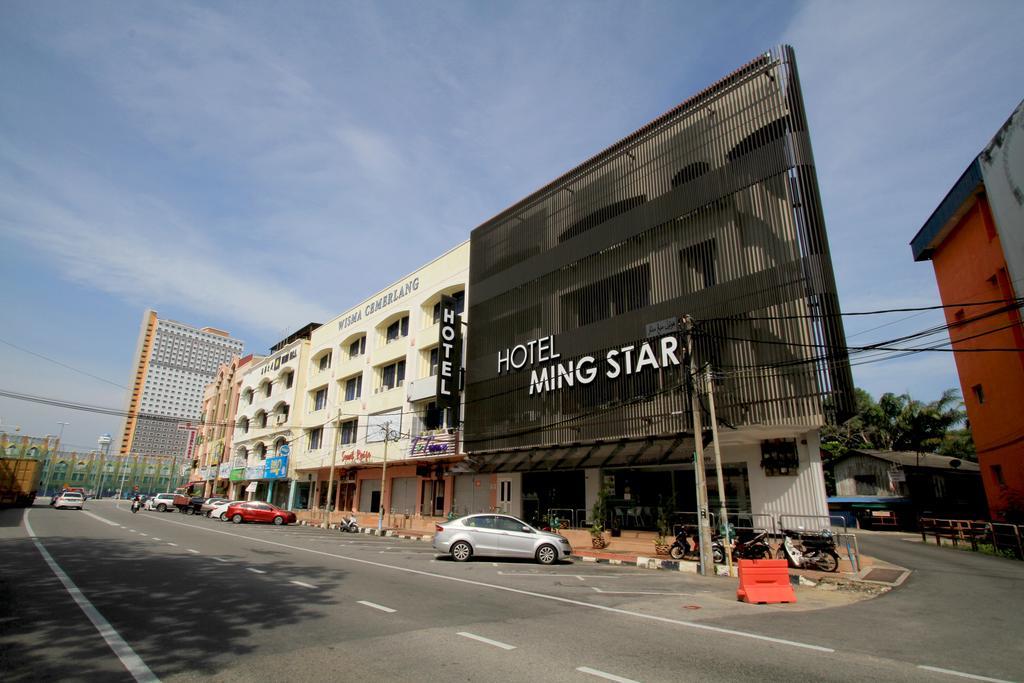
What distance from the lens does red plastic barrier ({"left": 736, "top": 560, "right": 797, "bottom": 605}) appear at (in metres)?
10.9

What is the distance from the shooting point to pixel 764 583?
36.3 ft

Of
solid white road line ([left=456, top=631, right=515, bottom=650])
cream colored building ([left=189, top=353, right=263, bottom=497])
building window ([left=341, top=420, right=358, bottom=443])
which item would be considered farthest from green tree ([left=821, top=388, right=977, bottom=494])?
cream colored building ([left=189, top=353, right=263, bottom=497])

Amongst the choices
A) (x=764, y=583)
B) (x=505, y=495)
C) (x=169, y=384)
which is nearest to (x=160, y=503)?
(x=505, y=495)

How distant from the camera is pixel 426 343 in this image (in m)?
33.6

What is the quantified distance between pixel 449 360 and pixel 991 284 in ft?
83.1

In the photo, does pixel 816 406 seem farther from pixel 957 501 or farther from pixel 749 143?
pixel 957 501

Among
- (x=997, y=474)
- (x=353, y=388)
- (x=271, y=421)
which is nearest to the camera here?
(x=997, y=474)

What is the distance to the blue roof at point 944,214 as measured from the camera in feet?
78.1

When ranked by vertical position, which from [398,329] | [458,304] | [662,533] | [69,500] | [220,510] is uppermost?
[458,304]

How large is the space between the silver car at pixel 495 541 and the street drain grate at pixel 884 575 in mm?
8106

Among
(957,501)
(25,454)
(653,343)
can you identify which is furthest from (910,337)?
(25,454)

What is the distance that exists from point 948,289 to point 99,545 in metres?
38.2

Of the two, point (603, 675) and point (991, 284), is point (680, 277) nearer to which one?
point (991, 284)

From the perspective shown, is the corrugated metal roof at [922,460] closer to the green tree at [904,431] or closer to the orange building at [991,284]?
the green tree at [904,431]
